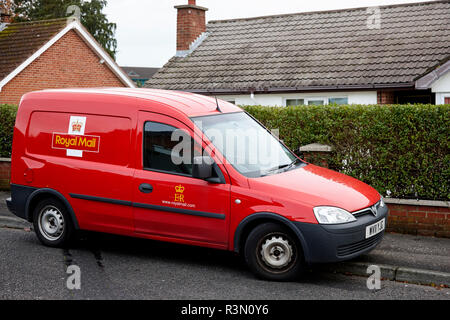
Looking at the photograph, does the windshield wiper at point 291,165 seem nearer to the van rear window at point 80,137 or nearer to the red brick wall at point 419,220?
the van rear window at point 80,137

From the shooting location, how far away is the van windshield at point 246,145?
6680 mm

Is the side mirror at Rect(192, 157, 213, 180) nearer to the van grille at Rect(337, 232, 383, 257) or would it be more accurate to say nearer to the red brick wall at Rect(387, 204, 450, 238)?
the van grille at Rect(337, 232, 383, 257)

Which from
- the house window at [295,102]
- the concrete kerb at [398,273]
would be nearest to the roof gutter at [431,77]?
the house window at [295,102]

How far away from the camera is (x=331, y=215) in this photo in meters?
6.06

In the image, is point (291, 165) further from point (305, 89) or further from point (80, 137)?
point (305, 89)

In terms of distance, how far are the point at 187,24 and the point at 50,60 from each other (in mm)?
6228

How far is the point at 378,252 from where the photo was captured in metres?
7.40

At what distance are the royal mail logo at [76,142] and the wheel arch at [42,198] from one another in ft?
1.95

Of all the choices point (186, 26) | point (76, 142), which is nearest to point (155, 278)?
point (76, 142)

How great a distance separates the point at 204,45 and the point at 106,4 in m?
35.2

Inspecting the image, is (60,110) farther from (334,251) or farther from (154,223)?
(334,251)

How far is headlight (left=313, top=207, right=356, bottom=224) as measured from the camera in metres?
6.02

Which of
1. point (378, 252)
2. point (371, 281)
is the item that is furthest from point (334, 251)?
point (378, 252)

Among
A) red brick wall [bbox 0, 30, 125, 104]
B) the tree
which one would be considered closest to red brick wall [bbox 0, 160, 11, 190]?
red brick wall [bbox 0, 30, 125, 104]
